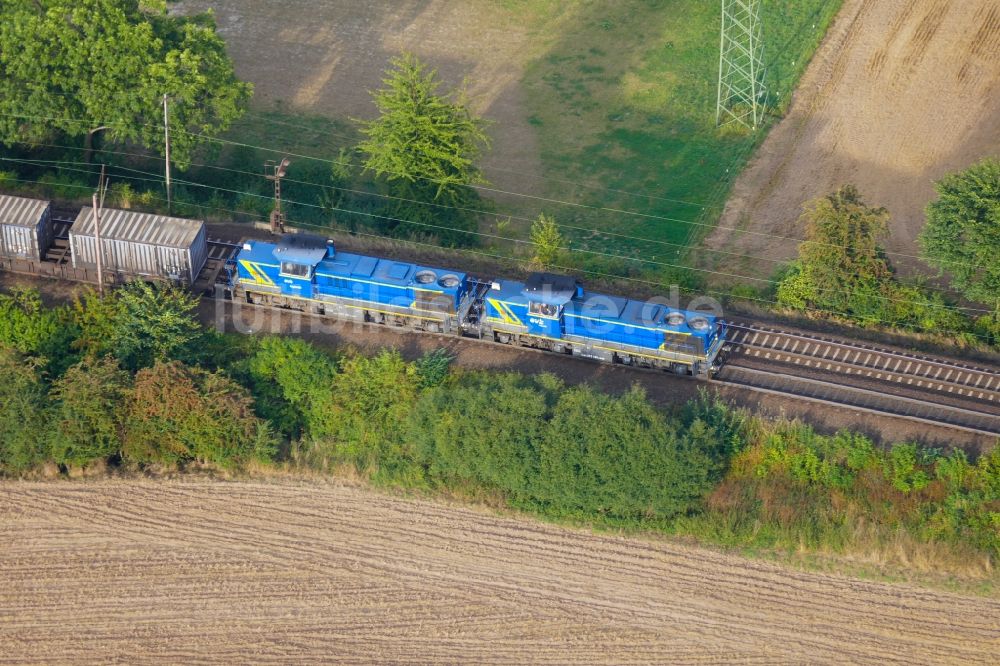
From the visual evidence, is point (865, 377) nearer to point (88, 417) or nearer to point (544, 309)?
point (544, 309)

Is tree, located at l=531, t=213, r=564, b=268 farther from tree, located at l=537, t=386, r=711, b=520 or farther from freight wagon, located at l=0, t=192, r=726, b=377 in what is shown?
tree, located at l=537, t=386, r=711, b=520

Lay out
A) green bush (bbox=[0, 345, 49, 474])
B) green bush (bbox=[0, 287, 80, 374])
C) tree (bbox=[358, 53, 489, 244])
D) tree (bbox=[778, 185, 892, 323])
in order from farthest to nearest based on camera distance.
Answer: tree (bbox=[358, 53, 489, 244]), tree (bbox=[778, 185, 892, 323]), green bush (bbox=[0, 287, 80, 374]), green bush (bbox=[0, 345, 49, 474])

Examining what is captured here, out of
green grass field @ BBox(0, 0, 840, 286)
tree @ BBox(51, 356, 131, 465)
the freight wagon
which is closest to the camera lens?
tree @ BBox(51, 356, 131, 465)

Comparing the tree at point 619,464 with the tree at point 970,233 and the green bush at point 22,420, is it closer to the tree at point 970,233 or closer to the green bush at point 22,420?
the tree at point 970,233

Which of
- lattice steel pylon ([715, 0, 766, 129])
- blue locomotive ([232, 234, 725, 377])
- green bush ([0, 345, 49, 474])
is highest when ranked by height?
lattice steel pylon ([715, 0, 766, 129])

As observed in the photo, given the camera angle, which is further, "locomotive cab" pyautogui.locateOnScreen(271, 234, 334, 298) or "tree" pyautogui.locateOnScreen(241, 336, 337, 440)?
"locomotive cab" pyautogui.locateOnScreen(271, 234, 334, 298)

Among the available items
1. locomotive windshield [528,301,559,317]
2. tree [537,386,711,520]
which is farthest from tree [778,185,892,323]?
tree [537,386,711,520]

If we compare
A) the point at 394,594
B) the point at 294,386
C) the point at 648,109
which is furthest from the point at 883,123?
the point at 394,594

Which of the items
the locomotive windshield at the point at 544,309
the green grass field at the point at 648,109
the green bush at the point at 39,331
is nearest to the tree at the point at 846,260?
the green grass field at the point at 648,109
